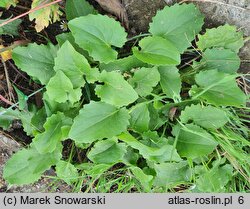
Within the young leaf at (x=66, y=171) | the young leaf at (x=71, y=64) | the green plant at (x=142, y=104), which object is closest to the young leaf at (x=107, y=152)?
the green plant at (x=142, y=104)

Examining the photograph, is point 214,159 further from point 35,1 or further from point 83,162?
point 35,1

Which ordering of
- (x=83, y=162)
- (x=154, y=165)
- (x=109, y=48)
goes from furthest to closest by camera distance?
(x=83, y=162), (x=154, y=165), (x=109, y=48)

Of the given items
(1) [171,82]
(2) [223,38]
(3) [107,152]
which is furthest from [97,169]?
(2) [223,38]

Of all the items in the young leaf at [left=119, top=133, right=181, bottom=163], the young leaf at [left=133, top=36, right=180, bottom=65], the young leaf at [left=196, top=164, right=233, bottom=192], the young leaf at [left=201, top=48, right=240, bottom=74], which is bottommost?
the young leaf at [left=196, top=164, right=233, bottom=192]

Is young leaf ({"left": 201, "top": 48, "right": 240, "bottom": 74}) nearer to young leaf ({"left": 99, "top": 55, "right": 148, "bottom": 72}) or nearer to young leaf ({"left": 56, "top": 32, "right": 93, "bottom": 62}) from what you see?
young leaf ({"left": 99, "top": 55, "right": 148, "bottom": 72})

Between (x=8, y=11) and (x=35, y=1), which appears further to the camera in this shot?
(x=8, y=11)

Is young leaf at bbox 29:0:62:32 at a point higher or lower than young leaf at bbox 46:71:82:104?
higher

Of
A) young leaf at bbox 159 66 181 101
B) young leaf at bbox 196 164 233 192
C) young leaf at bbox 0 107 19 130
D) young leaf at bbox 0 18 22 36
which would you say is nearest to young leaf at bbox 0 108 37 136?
young leaf at bbox 0 107 19 130

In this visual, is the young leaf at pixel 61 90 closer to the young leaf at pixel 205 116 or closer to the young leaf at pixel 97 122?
the young leaf at pixel 97 122

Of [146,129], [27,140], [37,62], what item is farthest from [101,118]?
[27,140]
